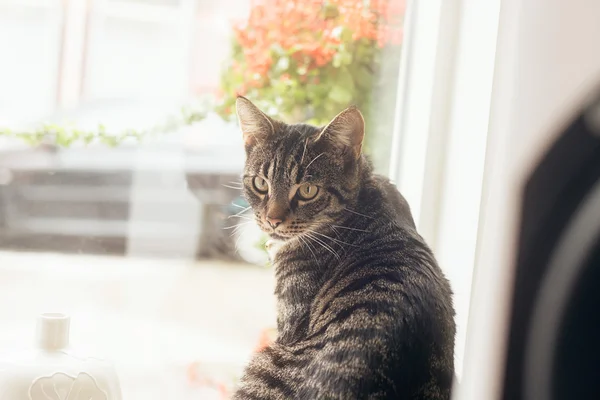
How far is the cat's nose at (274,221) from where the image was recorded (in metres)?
0.95

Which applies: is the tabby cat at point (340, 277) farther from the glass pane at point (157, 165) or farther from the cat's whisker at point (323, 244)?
the glass pane at point (157, 165)

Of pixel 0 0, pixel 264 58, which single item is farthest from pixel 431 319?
pixel 0 0

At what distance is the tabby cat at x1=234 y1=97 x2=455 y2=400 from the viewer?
0.81 m

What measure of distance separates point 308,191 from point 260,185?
0.08m

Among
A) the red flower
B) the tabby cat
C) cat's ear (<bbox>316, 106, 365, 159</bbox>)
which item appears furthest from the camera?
the red flower

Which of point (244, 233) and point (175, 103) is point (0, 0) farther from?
point (244, 233)

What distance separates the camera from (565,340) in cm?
68

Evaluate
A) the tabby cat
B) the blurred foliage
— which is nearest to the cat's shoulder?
the tabby cat

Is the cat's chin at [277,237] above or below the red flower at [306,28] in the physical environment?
below

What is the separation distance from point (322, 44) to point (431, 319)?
22.2 inches

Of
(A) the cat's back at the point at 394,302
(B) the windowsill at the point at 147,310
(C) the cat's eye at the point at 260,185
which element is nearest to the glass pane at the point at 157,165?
(B) the windowsill at the point at 147,310

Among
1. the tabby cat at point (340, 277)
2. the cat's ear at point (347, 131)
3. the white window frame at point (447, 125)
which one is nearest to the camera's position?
the tabby cat at point (340, 277)

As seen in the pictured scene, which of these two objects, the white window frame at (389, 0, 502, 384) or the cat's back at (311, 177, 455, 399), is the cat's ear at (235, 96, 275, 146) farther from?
the white window frame at (389, 0, 502, 384)

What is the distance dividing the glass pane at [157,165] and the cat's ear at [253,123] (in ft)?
0.53
